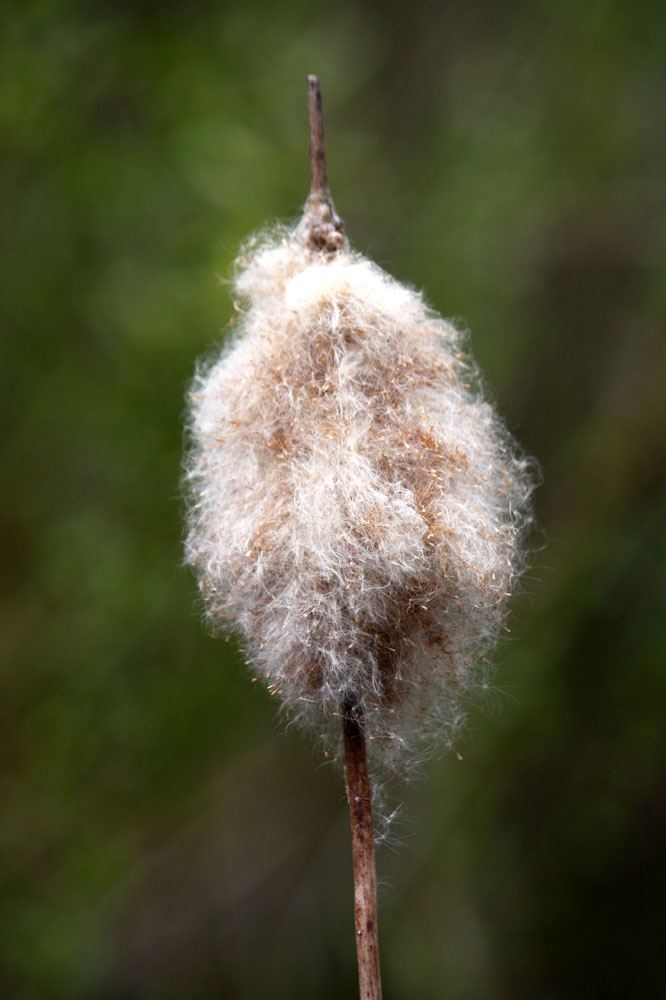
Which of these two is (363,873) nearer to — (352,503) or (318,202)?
(352,503)

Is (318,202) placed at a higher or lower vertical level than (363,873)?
higher

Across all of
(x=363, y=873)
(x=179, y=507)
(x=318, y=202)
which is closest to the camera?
(x=363, y=873)

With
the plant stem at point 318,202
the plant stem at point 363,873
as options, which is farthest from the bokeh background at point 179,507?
the plant stem at point 363,873

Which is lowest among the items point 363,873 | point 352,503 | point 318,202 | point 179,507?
point 363,873

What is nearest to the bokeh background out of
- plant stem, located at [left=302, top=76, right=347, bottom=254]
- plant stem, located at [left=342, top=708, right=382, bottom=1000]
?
plant stem, located at [left=302, top=76, right=347, bottom=254]

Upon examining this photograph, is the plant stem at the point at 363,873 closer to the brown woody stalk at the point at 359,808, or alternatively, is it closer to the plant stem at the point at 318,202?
the brown woody stalk at the point at 359,808

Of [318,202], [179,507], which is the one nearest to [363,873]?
[318,202]

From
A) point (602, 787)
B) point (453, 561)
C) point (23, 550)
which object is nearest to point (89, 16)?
point (23, 550)
